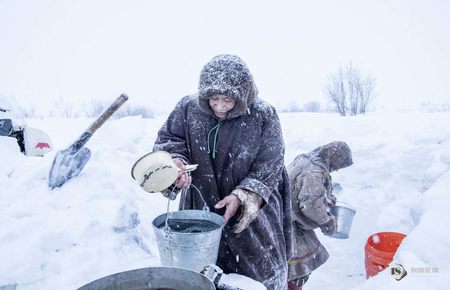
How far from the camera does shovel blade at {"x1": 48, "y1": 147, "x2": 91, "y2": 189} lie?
197 inches

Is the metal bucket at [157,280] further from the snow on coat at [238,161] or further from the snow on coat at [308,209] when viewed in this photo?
the snow on coat at [308,209]

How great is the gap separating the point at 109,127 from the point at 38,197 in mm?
3771

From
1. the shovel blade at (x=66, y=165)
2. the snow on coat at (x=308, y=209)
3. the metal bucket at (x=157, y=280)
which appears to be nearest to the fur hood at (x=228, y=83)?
the metal bucket at (x=157, y=280)

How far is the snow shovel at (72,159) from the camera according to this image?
16.3 ft

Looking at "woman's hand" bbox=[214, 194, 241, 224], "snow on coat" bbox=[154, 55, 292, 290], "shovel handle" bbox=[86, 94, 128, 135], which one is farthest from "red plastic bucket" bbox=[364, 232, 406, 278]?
"shovel handle" bbox=[86, 94, 128, 135]

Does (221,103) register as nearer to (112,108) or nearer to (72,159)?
(112,108)

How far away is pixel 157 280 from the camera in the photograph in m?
1.22

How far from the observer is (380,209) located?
21.0ft

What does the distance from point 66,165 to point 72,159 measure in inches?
5.9

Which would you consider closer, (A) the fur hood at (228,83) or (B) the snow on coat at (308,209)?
(A) the fur hood at (228,83)

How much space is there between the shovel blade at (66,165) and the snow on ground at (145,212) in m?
Answer: 0.12

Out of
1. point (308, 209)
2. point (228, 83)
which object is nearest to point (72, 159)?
point (308, 209)

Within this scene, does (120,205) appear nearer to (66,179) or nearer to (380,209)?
(66,179)

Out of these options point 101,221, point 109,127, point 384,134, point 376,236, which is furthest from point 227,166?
point 384,134
